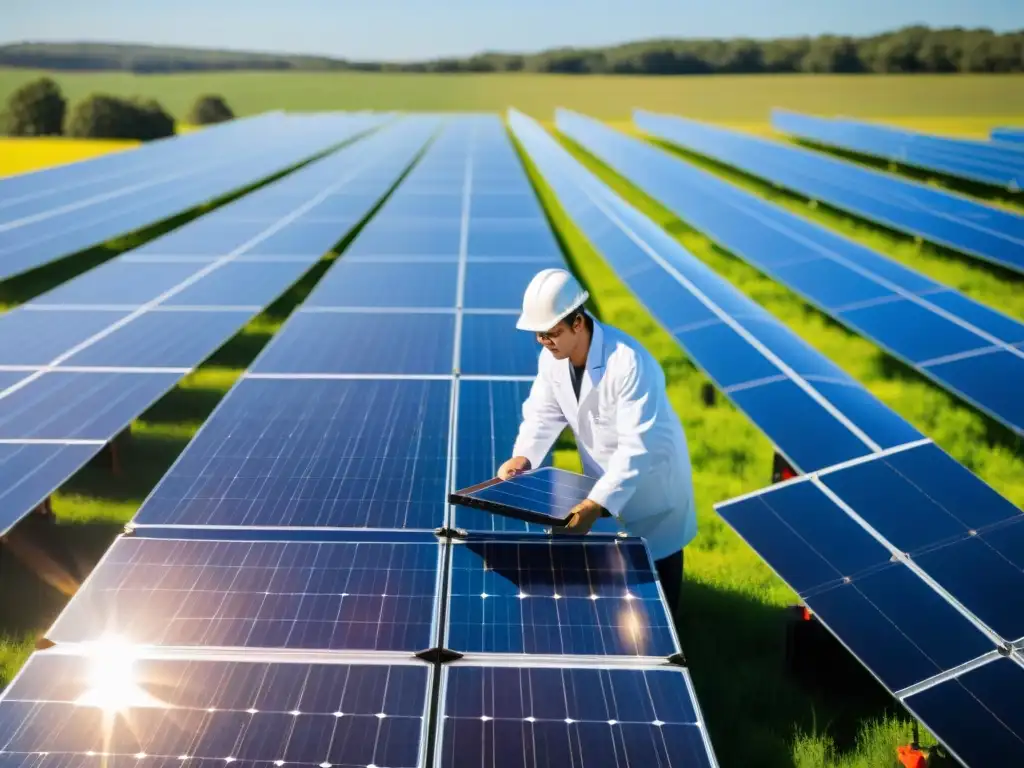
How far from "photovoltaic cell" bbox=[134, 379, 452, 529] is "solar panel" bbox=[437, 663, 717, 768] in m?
1.57

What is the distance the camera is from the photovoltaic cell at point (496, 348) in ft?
27.8

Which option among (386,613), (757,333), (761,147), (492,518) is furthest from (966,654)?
(761,147)

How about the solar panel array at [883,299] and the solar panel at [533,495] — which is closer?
the solar panel at [533,495]

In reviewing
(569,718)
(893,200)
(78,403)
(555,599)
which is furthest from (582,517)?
(893,200)

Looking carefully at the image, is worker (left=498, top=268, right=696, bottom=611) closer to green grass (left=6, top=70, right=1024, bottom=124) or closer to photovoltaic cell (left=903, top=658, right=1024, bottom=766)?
photovoltaic cell (left=903, top=658, right=1024, bottom=766)

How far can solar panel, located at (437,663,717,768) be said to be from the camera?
3.63m

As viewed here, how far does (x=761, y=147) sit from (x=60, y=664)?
3696 centimetres

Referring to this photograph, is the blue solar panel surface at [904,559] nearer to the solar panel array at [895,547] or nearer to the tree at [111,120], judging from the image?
the solar panel array at [895,547]

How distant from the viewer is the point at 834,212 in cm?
2627

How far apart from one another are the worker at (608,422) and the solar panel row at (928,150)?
25.4m

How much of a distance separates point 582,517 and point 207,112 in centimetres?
6378

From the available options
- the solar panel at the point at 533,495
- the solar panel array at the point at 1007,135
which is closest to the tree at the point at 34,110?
the solar panel array at the point at 1007,135

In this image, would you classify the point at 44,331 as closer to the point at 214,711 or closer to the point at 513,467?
the point at 513,467

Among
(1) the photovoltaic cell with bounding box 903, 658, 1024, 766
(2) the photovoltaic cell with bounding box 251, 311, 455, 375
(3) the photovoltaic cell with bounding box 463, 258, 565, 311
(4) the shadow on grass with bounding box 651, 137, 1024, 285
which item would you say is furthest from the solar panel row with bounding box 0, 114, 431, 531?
(4) the shadow on grass with bounding box 651, 137, 1024, 285
